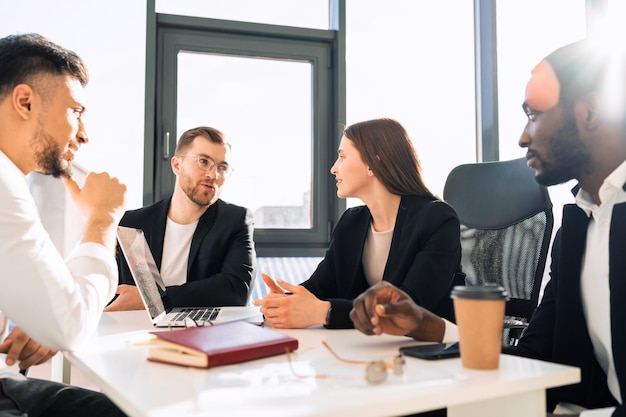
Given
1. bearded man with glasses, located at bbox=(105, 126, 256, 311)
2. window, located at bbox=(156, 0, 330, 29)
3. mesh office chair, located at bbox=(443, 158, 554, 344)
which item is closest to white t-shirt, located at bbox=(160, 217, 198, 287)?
bearded man with glasses, located at bbox=(105, 126, 256, 311)

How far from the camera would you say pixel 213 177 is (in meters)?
2.52

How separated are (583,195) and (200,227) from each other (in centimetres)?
155

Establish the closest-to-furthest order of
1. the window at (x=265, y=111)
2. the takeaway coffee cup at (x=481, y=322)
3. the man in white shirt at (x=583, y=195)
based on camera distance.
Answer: the takeaway coffee cup at (x=481, y=322) → the man in white shirt at (x=583, y=195) → the window at (x=265, y=111)

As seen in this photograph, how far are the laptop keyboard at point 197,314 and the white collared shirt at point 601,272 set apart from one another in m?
0.95

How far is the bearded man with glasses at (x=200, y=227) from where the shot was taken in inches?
89.4

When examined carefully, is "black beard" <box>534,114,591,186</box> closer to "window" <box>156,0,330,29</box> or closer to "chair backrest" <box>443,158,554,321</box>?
"chair backrest" <box>443,158,554,321</box>

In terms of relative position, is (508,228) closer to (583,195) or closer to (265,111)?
(583,195)

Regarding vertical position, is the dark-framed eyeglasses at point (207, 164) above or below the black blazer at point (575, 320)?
above

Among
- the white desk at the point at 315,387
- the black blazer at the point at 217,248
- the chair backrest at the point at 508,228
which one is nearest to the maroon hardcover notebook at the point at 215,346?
the white desk at the point at 315,387

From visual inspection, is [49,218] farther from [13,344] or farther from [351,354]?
[351,354]

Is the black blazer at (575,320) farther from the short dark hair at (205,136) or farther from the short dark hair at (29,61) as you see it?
the short dark hair at (205,136)

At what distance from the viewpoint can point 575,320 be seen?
131cm

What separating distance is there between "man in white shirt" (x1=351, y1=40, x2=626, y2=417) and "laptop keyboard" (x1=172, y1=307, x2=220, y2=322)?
802 millimetres

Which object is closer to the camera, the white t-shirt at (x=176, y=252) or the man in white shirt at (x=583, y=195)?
the man in white shirt at (x=583, y=195)
